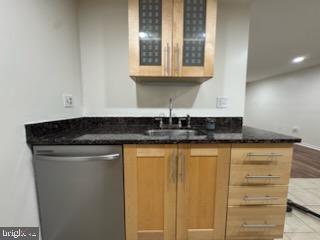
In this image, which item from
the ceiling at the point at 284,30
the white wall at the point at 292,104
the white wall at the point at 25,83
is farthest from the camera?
the white wall at the point at 292,104

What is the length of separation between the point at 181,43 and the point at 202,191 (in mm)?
1174

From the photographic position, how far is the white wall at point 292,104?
13.9 ft

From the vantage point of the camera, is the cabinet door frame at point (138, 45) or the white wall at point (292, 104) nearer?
the cabinet door frame at point (138, 45)

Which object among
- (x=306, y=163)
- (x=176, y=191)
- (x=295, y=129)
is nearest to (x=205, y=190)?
(x=176, y=191)

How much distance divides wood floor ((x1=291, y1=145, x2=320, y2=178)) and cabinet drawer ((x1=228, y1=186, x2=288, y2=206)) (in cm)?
188

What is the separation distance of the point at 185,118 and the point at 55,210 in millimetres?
1330

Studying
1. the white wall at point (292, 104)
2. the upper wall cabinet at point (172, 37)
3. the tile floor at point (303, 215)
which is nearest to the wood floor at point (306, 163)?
the tile floor at point (303, 215)

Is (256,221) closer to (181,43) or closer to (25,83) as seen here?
(181,43)

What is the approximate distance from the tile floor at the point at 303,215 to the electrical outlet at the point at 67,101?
2218 millimetres

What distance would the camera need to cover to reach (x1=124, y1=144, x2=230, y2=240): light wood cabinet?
1171 mm

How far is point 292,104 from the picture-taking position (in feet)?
16.3

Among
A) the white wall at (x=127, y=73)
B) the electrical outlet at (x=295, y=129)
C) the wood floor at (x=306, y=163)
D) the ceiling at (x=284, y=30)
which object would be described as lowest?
the wood floor at (x=306, y=163)

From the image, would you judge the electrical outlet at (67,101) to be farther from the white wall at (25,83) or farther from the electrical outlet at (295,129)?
the electrical outlet at (295,129)

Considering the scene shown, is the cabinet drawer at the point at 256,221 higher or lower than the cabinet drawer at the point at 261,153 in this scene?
lower
